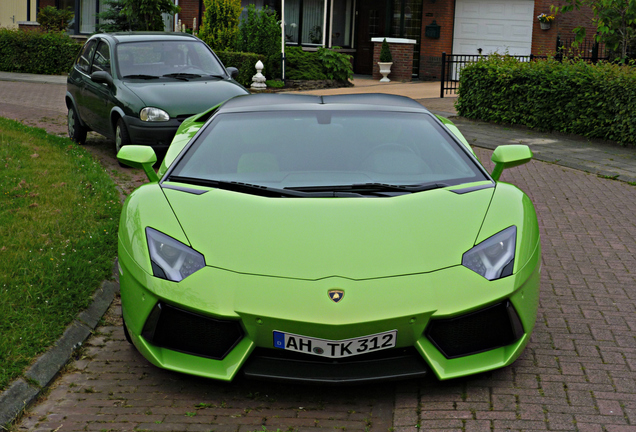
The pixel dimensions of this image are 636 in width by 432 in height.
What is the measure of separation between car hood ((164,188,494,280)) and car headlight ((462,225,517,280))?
5cm

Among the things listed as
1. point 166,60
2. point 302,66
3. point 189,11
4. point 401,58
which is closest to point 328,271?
point 166,60

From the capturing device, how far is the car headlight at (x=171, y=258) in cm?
373

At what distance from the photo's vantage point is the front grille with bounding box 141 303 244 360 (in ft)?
11.9

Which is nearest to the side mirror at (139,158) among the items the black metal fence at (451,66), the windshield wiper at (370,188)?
the windshield wiper at (370,188)

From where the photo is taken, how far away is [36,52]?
2381 cm

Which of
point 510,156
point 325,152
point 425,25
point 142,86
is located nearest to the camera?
point 325,152

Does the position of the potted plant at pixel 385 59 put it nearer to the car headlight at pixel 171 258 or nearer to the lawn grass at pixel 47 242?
the lawn grass at pixel 47 242

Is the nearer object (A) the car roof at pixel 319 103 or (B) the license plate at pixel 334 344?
(B) the license plate at pixel 334 344

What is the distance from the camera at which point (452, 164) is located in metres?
4.66

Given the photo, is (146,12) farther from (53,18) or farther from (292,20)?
(53,18)

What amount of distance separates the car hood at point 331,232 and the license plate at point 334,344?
0.29 m

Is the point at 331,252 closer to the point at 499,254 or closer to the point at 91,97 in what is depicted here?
the point at 499,254

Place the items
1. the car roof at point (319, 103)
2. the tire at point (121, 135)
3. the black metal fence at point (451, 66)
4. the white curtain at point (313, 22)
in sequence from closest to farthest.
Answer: the car roof at point (319, 103) → the tire at point (121, 135) → the black metal fence at point (451, 66) → the white curtain at point (313, 22)

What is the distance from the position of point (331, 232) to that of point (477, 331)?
2.87ft
